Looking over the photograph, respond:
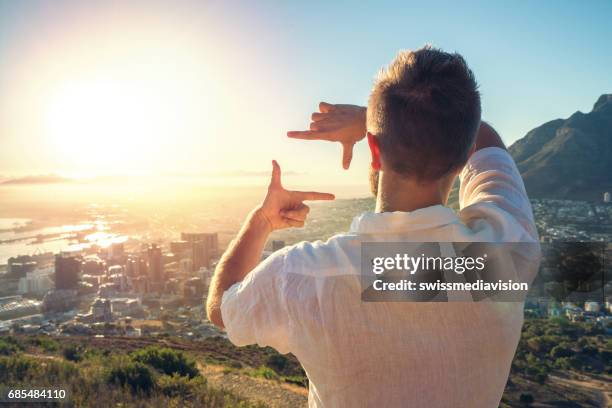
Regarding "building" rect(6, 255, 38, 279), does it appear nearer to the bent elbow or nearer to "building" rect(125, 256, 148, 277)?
"building" rect(125, 256, 148, 277)

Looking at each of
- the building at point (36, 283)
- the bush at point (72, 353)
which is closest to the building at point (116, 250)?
the building at point (36, 283)

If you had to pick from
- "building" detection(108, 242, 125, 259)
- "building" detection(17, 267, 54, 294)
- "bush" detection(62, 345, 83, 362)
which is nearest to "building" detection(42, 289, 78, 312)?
"building" detection(17, 267, 54, 294)

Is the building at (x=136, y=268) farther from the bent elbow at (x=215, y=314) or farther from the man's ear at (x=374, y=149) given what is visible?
the man's ear at (x=374, y=149)

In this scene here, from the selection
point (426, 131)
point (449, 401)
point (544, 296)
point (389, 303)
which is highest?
point (426, 131)

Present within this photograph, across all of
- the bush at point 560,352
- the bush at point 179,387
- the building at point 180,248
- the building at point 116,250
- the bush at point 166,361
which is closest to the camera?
the bush at point 179,387

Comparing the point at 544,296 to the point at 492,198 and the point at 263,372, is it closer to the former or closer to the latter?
the point at 263,372

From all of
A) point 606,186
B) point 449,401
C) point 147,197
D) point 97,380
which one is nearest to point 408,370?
point 449,401

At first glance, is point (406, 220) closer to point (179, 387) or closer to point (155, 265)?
point (179, 387)
